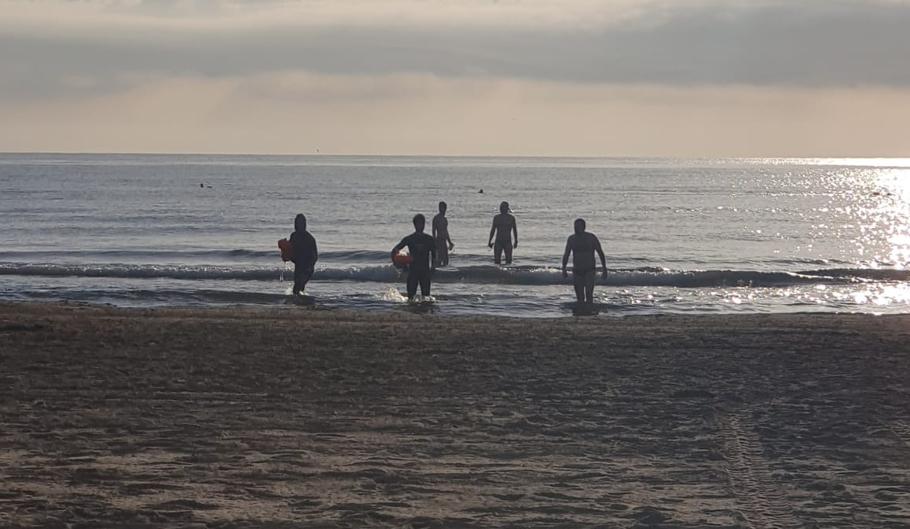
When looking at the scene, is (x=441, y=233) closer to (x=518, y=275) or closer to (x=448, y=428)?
(x=518, y=275)

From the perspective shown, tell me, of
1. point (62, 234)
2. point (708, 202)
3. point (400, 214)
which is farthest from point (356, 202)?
point (62, 234)

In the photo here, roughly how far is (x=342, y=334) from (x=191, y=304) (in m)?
7.19

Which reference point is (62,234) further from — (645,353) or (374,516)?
(374,516)

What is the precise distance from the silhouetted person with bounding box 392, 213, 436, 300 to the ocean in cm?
62

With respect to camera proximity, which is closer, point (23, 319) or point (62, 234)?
point (23, 319)

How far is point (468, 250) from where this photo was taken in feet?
118

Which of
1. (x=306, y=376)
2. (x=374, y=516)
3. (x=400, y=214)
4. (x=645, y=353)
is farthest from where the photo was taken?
(x=400, y=214)

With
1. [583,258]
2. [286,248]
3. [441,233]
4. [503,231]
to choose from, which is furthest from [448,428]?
[503,231]

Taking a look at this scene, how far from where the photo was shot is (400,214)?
5700 centimetres

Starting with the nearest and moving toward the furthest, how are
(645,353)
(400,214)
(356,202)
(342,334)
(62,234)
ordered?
(645,353), (342,334), (62,234), (400,214), (356,202)

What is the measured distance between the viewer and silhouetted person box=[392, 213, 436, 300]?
56.3 ft

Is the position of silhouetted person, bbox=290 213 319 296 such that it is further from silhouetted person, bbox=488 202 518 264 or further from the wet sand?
silhouetted person, bbox=488 202 518 264

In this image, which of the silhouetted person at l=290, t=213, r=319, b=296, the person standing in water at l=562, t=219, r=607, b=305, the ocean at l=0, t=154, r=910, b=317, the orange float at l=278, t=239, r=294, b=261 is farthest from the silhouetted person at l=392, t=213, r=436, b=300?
the person standing in water at l=562, t=219, r=607, b=305

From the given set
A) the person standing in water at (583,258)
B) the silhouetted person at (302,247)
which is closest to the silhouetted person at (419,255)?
the silhouetted person at (302,247)
